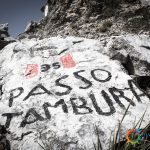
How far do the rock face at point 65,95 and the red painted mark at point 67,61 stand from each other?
0.02 metres

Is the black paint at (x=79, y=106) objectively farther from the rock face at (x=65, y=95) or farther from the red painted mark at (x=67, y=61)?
the red painted mark at (x=67, y=61)

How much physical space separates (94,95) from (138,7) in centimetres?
367

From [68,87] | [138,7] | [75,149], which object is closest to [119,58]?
[68,87]

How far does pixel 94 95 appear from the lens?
312 centimetres

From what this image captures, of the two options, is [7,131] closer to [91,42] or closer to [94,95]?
[94,95]

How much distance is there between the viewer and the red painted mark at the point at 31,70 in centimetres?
359

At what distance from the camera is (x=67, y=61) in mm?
3732

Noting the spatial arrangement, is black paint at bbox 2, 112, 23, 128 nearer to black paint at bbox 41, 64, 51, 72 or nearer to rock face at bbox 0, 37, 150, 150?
rock face at bbox 0, 37, 150, 150

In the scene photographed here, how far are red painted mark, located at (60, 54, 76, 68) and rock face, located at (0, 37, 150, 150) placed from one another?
0.02 meters

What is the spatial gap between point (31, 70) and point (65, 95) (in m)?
0.80

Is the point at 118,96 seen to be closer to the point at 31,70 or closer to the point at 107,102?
the point at 107,102

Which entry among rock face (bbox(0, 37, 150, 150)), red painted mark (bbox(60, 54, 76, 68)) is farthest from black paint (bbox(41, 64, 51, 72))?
red painted mark (bbox(60, 54, 76, 68))

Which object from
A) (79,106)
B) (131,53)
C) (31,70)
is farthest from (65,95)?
(131,53)

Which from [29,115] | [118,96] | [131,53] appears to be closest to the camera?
[29,115]
